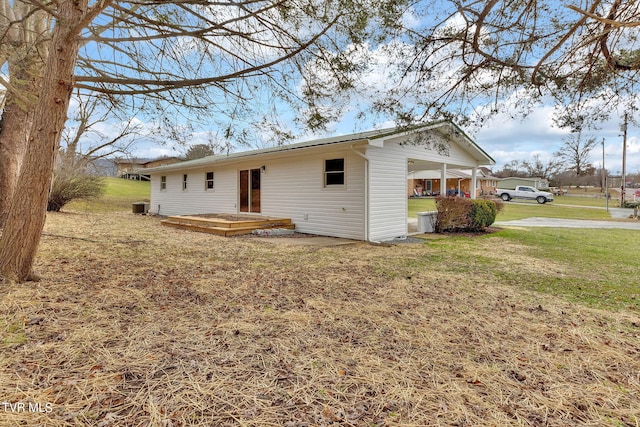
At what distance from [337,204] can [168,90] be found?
5.51 m

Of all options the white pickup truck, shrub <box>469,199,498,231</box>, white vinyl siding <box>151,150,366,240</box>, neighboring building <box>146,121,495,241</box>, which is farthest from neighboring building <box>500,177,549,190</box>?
white vinyl siding <box>151,150,366,240</box>

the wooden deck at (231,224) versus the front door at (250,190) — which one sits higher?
the front door at (250,190)

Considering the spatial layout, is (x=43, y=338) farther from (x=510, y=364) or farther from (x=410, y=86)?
(x=410, y=86)

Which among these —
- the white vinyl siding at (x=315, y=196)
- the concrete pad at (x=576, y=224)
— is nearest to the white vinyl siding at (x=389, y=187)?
the white vinyl siding at (x=315, y=196)

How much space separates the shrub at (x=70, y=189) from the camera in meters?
13.9

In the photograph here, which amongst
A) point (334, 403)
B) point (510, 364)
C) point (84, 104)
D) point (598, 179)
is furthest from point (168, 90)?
point (598, 179)

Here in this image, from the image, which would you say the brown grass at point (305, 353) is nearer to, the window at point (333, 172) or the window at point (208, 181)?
the window at point (333, 172)

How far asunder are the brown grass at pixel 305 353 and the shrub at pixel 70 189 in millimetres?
11851

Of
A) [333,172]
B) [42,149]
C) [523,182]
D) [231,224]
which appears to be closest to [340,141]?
[333,172]

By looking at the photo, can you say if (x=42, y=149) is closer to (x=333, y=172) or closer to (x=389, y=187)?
(x=333, y=172)

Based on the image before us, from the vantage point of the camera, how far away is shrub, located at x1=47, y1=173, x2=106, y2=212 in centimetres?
1390

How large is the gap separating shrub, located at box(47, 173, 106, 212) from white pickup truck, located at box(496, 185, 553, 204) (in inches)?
1333

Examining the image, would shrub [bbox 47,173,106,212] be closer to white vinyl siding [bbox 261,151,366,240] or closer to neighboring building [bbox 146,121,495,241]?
neighboring building [bbox 146,121,495,241]

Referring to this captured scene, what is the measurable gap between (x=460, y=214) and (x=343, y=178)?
14.2 ft
